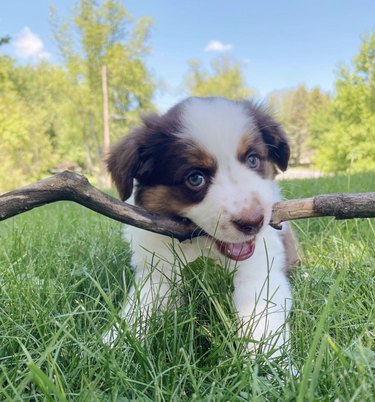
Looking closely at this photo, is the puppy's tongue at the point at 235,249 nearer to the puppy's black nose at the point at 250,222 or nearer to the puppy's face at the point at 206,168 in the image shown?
the puppy's face at the point at 206,168

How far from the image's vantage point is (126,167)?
2512 mm

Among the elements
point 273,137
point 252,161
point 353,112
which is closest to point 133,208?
point 252,161

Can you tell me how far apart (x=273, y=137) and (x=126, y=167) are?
3.41ft

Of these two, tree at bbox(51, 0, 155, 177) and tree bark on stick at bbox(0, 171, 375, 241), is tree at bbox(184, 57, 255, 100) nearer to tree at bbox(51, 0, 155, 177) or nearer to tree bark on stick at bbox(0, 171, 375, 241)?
tree at bbox(51, 0, 155, 177)

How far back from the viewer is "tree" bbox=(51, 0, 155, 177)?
27375 millimetres

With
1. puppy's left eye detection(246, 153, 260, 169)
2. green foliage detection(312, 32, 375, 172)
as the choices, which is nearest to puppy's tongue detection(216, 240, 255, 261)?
puppy's left eye detection(246, 153, 260, 169)

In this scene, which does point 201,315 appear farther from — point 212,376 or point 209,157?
point 209,157

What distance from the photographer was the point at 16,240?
9.36ft

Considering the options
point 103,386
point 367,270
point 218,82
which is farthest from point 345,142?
point 103,386

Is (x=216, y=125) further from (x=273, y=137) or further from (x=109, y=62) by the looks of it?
(x=109, y=62)

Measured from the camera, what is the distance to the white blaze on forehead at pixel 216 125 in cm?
232

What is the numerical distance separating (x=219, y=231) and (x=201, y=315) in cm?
43

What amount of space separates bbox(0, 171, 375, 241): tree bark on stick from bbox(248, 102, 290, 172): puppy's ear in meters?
0.74

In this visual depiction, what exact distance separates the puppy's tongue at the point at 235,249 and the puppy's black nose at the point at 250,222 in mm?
239
